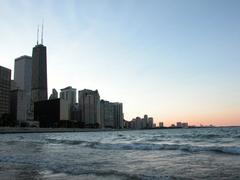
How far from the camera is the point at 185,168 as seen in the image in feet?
59.0

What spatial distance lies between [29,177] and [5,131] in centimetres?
13906

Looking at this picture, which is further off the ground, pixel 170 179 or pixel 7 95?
pixel 7 95

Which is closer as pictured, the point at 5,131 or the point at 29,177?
the point at 29,177

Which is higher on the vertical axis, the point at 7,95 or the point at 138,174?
the point at 7,95

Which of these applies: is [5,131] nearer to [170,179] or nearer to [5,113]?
[5,113]

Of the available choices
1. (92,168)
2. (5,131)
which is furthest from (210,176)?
(5,131)

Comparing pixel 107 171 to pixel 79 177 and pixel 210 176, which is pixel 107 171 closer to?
pixel 79 177

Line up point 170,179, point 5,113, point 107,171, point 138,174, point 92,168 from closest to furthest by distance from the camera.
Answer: point 170,179, point 138,174, point 107,171, point 92,168, point 5,113

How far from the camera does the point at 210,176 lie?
15.4 metres

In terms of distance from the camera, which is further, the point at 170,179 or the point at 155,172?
the point at 155,172

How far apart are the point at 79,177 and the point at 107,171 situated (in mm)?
2085

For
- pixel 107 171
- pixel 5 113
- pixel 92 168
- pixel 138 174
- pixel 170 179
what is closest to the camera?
pixel 170 179

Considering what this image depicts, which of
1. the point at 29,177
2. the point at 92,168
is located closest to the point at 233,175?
the point at 92,168

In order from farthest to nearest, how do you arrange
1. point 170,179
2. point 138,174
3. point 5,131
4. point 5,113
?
point 5,113
point 5,131
point 138,174
point 170,179
